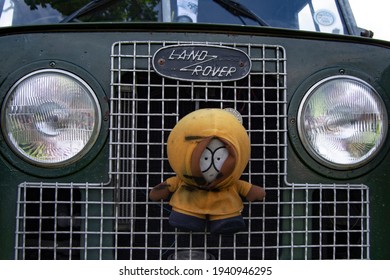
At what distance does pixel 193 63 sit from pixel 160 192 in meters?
0.52

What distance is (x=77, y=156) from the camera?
206 centimetres

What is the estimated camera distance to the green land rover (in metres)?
2.05

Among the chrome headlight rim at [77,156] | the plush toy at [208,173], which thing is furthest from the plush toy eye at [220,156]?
the chrome headlight rim at [77,156]

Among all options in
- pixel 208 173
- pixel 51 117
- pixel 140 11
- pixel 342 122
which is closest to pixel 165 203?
pixel 208 173

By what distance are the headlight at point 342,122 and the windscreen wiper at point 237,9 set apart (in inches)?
31.6

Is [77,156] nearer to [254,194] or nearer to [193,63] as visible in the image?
[193,63]

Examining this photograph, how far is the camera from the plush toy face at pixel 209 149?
5.74ft

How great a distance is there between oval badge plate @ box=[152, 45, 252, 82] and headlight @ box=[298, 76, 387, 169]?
370mm

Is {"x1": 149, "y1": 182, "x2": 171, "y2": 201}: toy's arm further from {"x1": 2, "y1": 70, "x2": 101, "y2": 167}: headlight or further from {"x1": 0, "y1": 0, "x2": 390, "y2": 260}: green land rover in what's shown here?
{"x1": 2, "y1": 70, "x2": 101, "y2": 167}: headlight

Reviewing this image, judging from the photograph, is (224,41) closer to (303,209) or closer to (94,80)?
(94,80)

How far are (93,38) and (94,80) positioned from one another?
181mm

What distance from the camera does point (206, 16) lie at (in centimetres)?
278

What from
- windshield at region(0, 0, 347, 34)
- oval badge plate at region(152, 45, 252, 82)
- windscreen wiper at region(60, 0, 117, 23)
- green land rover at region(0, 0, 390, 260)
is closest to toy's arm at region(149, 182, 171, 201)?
green land rover at region(0, 0, 390, 260)

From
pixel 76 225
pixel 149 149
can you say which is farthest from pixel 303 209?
pixel 76 225
